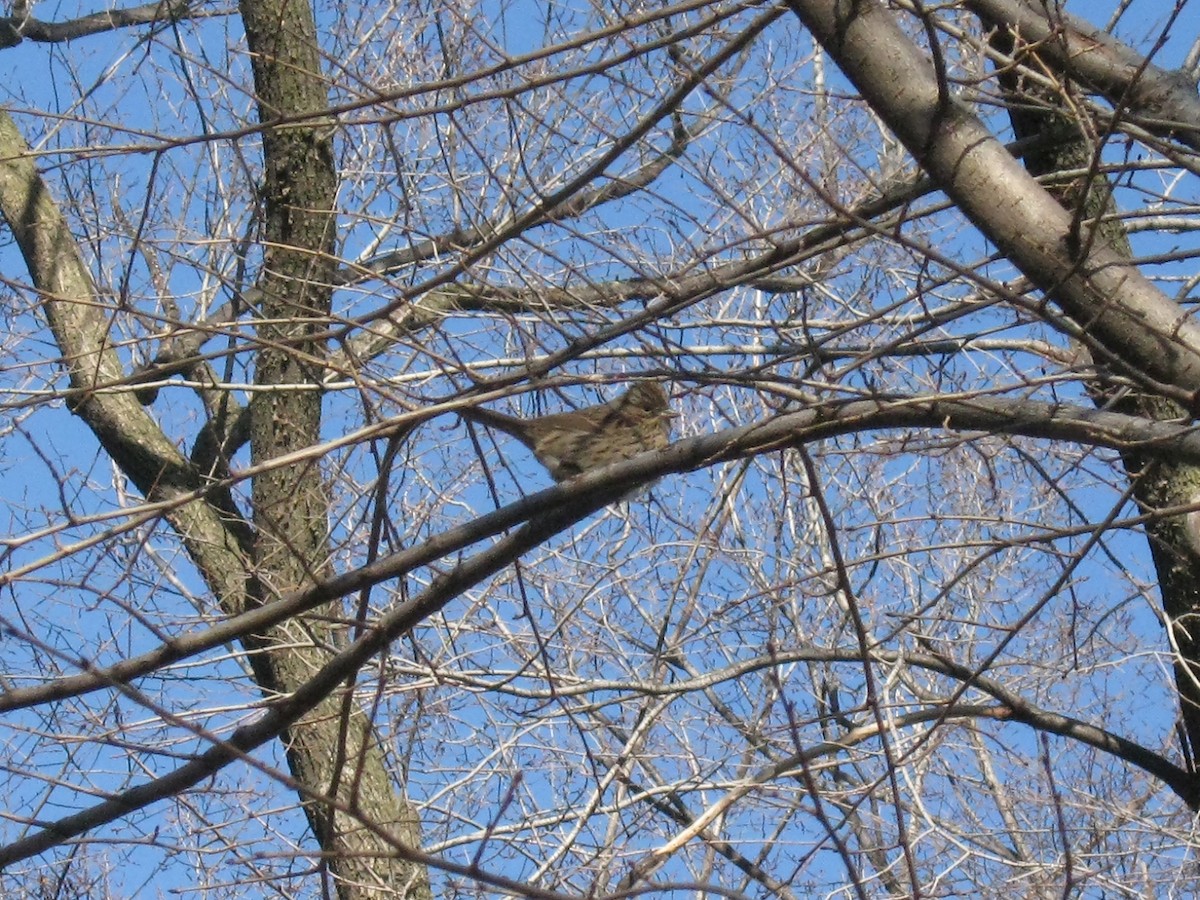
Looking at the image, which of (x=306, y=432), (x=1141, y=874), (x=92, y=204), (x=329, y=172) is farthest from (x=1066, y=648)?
(x=92, y=204)

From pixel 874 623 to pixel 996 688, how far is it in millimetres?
2707

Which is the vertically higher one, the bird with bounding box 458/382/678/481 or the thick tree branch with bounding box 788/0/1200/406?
the bird with bounding box 458/382/678/481

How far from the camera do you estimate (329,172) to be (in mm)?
8469

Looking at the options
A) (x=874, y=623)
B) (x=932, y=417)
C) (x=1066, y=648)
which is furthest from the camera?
(x=874, y=623)

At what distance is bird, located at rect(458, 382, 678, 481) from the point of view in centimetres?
607

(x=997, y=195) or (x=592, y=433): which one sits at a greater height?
(x=592, y=433)

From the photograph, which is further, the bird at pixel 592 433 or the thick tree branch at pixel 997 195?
the bird at pixel 592 433

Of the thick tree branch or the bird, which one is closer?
the thick tree branch

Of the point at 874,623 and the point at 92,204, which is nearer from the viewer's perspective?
the point at 92,204

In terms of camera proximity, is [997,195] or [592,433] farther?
[592,433]

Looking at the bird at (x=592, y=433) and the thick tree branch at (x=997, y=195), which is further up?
the bird at (x=592, y=433)

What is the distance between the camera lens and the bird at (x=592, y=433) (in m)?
6.07

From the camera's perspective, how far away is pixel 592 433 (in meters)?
6.09

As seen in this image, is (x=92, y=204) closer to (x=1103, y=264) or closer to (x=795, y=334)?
(x=795, y=334)
